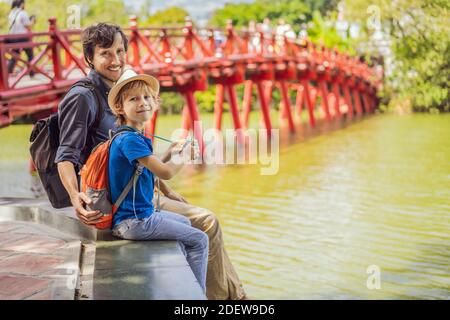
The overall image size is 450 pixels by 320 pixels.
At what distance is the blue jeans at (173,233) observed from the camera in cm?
357

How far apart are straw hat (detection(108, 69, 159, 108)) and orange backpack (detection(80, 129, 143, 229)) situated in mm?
185

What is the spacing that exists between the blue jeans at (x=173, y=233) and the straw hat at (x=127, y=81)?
1.80 ft

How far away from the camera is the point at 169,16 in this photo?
35562mm

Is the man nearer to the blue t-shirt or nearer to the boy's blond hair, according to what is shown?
the blue t-shirt

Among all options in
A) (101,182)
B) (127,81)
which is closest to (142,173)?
(101,182)

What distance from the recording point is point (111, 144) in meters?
3.48

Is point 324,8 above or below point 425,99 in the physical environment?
above

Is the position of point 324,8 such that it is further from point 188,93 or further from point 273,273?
point 273,273

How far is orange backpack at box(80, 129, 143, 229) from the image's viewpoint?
350cm

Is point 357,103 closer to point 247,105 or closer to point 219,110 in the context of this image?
point 247,105

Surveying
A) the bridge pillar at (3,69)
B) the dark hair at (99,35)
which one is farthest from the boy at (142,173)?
the bridge pillar at (3,69)

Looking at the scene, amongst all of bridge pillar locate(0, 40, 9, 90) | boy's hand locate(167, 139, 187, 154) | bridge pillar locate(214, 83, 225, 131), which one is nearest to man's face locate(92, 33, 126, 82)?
boy's hand locate(167, 139, 187, 154)

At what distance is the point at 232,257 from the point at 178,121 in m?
17.9

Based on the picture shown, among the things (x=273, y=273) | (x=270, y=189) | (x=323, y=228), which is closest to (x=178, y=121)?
(x=270, y=189)
